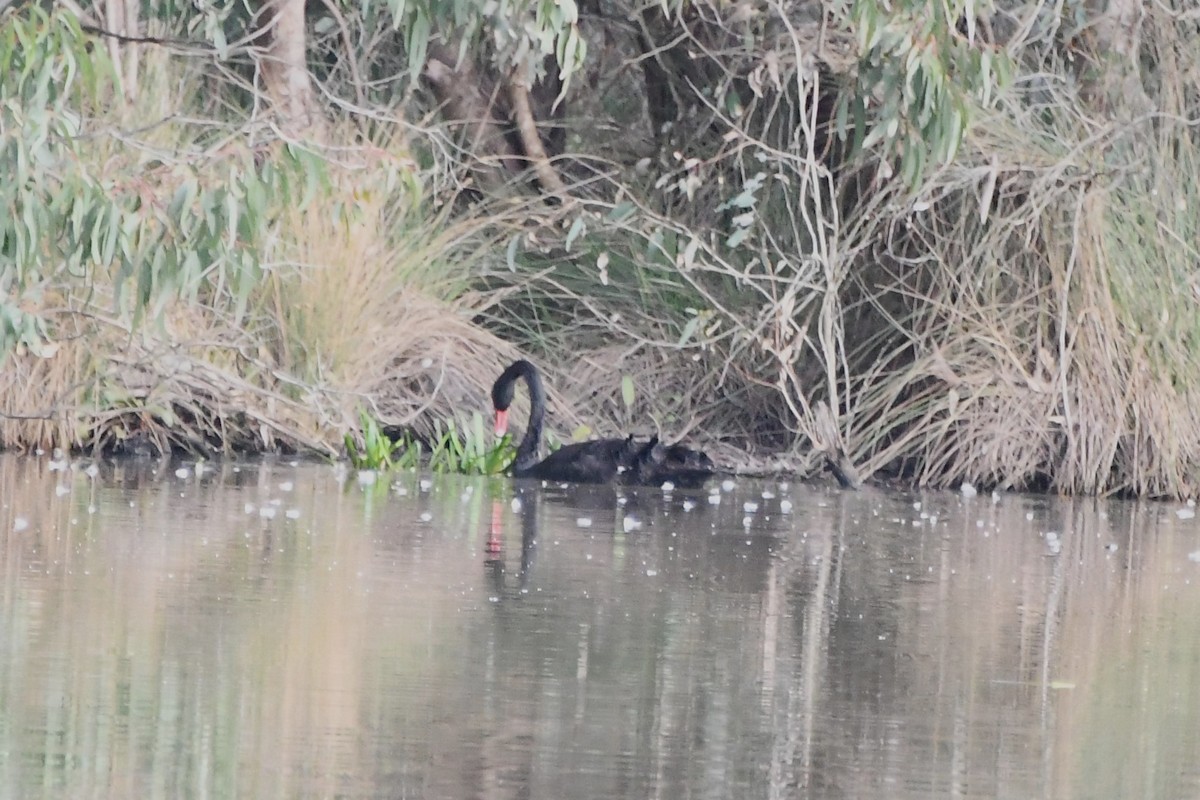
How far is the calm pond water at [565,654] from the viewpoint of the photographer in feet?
15.7

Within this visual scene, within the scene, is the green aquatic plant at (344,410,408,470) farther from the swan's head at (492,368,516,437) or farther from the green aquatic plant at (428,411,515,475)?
the swan's head at (492,368,516,437)

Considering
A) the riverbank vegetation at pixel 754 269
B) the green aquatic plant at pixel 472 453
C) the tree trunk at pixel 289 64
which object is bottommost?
the green aquatic plant at pixel 472 453

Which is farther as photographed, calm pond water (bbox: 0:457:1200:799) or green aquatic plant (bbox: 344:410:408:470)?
green aquatic plant (bbox: 344:410:408:470)

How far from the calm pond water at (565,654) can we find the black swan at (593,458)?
1644mm

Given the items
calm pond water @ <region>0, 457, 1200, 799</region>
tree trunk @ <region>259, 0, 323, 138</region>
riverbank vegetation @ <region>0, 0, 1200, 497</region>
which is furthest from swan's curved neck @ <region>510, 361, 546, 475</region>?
tree trunk @ <region>259, 0, 323, 138</region>

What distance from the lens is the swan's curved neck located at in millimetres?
12703

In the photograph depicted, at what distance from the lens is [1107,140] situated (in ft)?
44.5

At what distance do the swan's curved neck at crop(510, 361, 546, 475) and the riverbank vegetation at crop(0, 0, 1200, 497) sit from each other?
85 centimetres

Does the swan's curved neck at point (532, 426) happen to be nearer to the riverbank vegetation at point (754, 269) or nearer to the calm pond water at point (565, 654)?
the riverbank vegetation at point (754, 269)

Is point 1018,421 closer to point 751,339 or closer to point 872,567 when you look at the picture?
point 751,339

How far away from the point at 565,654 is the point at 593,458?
6.09m

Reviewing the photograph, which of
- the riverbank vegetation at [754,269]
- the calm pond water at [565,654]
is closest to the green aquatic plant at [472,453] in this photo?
the riverbank vegetation at [754,269]

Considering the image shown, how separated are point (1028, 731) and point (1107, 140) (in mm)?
8595

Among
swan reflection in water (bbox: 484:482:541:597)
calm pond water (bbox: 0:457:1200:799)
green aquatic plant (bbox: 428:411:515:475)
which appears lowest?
calm pond water (bbox: 0:457:1200:799)
